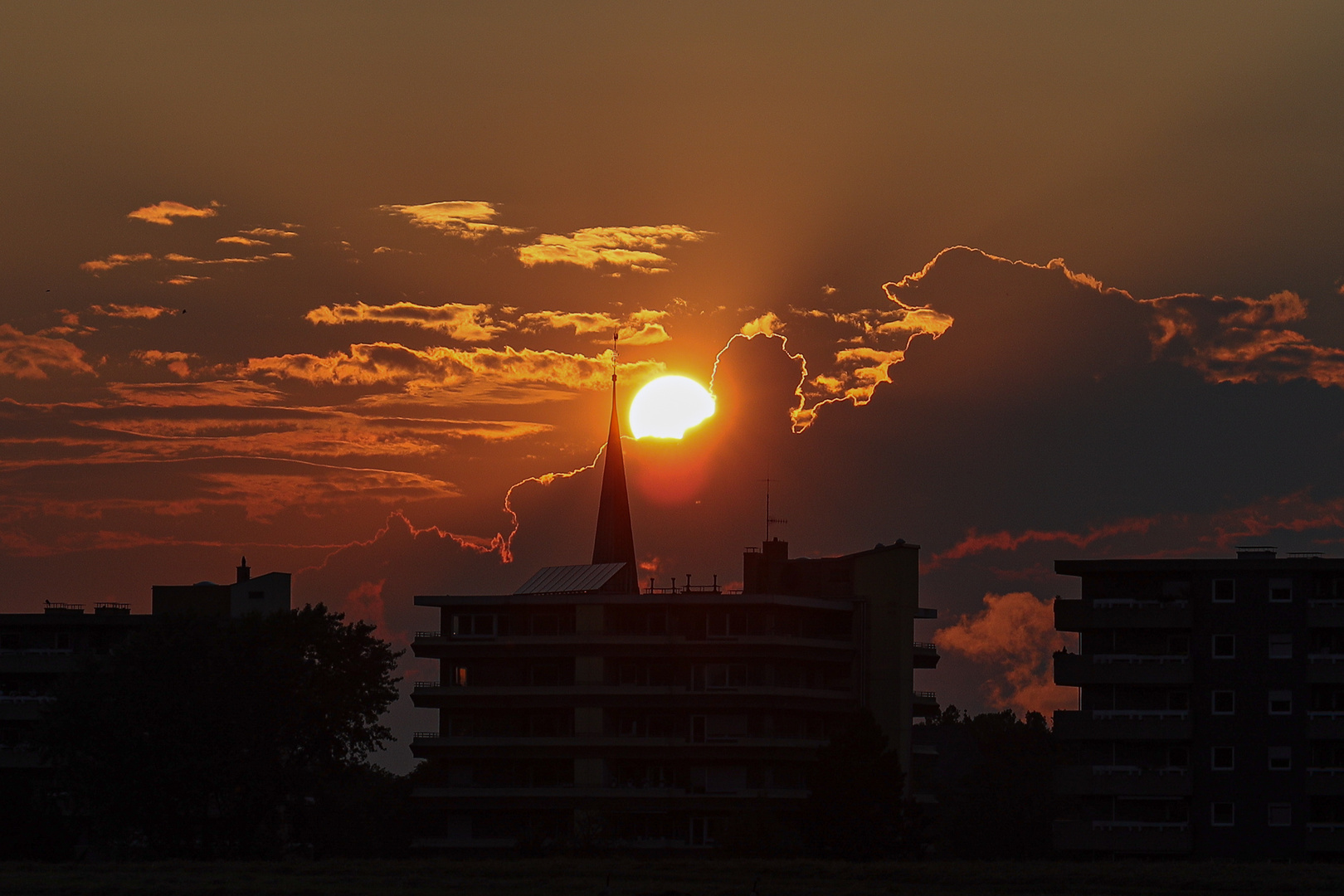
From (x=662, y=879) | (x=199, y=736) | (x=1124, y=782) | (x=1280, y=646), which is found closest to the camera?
(x=662, y=879)

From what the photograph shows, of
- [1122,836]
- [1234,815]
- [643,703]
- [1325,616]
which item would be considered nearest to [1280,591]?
[1325,616]

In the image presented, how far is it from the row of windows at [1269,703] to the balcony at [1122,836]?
296 inches

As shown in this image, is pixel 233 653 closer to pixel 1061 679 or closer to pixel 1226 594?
pixel 1061 679

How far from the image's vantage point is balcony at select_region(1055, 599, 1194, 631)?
119000mm

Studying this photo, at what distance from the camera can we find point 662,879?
8400 centimetres

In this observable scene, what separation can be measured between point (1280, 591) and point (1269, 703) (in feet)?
22.9

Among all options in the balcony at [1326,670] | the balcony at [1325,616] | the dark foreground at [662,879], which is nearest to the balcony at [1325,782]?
the balcony at [1326,670]

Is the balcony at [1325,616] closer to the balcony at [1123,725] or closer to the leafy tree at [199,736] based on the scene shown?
the balcony at [1123,725]

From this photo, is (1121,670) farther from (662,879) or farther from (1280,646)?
(662,879)

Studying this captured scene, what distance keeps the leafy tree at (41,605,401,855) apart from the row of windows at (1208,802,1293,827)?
2090 inches

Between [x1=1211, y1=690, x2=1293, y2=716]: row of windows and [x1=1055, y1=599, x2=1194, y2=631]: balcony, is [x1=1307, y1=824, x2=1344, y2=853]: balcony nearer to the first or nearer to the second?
[x1=1211, y1=690, x2=1293, y2=716]: row of windows

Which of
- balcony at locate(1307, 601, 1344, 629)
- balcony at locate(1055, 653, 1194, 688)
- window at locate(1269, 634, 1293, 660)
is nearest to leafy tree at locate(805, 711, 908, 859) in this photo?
balcony at locate(1055, 653, 1194, 688)

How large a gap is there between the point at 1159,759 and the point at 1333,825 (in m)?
10.9

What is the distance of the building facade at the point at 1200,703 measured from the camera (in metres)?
117
